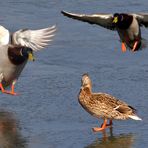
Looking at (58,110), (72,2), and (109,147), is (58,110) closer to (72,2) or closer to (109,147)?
(109,147)

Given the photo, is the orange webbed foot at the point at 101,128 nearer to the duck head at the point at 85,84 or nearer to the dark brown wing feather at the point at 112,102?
the dark brown wing feather at the point at 112,102

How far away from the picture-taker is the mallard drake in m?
7.28

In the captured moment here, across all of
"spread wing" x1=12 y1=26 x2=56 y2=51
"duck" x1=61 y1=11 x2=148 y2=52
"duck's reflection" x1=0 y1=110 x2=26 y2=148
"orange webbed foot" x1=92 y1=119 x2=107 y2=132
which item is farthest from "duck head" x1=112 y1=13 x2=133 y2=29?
"orange webbed foot" x1=92 y1=119 x2=107 y2=132

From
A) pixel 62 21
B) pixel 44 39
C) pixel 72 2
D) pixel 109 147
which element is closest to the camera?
pixel 109 147

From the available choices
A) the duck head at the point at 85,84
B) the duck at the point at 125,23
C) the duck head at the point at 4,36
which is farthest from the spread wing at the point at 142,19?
the duck head at the point at 85,84

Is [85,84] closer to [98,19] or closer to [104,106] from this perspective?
[104,106]

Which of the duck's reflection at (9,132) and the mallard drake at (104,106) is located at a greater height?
the mallard drake at (104,106)

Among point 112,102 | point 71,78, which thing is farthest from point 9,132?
point 71,78

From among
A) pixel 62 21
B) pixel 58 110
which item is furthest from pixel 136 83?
pixel 62 21

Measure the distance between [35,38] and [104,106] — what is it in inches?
78.7

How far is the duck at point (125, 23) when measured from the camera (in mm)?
9948

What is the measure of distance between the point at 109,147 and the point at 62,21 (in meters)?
4.67

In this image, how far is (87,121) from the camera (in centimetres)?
747

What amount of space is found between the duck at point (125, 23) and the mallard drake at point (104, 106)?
91.8 inches
